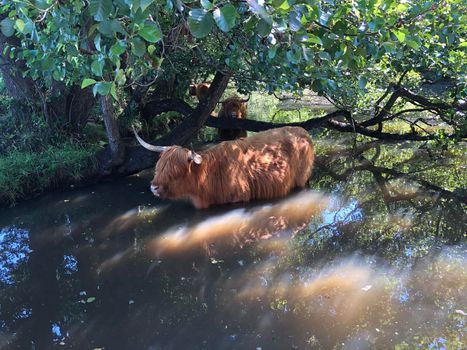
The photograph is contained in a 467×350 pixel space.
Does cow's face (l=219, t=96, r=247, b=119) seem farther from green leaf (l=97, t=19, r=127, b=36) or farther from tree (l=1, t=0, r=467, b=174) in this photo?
green leaf (l=97, t=19, r=127, b=36)

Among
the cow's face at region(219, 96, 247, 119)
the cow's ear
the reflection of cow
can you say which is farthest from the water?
the cow's face at region(219, 96, 247, 119)

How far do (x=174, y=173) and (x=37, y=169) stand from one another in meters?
2.30

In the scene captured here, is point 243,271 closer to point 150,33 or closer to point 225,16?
Result: point 150,33

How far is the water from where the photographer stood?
329 cm

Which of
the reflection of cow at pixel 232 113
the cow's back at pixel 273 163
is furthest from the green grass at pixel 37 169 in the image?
the reflection of cow at pixel 232 113

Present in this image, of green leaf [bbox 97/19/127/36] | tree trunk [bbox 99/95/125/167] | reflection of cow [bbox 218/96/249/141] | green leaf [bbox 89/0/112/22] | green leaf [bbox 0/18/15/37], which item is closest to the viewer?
green leaf [bbox 89/0/112/22]

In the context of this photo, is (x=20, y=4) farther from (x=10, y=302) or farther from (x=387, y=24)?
(x=10, y=302)

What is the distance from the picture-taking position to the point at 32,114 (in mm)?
7066

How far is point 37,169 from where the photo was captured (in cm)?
634

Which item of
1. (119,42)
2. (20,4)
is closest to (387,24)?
(119,42)

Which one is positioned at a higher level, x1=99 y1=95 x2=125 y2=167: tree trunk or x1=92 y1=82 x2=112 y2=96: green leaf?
x1=92 y1=82 x2=112 y2=96: green leaf

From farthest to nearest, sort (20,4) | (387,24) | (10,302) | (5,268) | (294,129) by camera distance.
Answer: (294,129)
(5,268)
(10,302)
(387,24)
(20,4)

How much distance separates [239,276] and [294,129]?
297 centimetres

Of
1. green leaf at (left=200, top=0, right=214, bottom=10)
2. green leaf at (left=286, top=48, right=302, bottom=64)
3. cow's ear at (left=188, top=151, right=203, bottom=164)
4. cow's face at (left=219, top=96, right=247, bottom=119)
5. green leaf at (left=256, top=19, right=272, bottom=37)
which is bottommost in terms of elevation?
cow's ear at (left=188, top=151, right=203, bottom=164)
